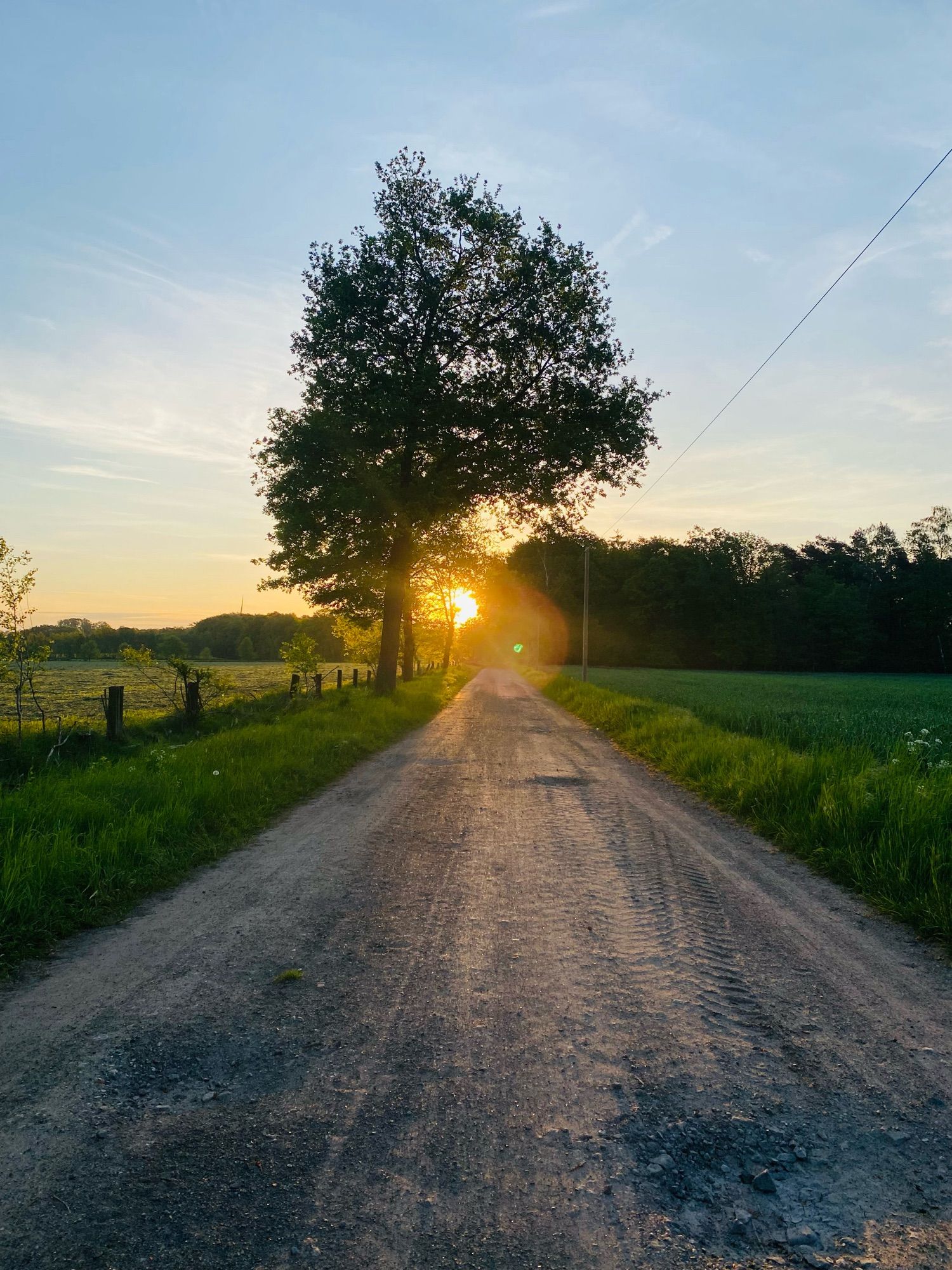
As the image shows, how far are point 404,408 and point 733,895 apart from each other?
15059mm

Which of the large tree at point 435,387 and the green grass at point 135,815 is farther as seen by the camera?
the large tree at point 435,387

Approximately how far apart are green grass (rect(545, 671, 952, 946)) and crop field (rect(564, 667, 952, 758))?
0.10 meters

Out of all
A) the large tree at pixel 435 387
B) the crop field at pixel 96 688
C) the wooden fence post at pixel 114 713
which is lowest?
the crop field at pixel 96 688

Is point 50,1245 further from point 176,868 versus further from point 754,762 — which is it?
point 754,762

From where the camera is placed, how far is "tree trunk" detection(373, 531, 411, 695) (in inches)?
828

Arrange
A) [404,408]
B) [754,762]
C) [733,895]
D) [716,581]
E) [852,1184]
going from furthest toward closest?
[716,581] → [404,408] → [754,762] → [733,895] → [852,1184]

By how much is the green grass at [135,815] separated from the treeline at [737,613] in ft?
210

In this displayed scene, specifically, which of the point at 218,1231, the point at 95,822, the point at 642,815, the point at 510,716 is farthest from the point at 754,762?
the point at 510,716

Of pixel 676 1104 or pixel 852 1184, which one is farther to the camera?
pixel 676 1104

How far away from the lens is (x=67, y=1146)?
256 cm

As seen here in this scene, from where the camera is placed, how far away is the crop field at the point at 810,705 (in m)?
12.8

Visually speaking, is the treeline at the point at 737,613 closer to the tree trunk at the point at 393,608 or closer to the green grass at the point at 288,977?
the tree trunk at the point at 393,608

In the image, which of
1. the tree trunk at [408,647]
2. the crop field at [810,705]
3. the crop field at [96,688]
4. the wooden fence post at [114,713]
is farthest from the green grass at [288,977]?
the tree trunk at [408,647]

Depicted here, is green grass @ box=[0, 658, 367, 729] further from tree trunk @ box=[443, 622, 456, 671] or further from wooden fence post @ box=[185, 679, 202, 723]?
tree trunk @ box=[443, 622, 456, 671]
